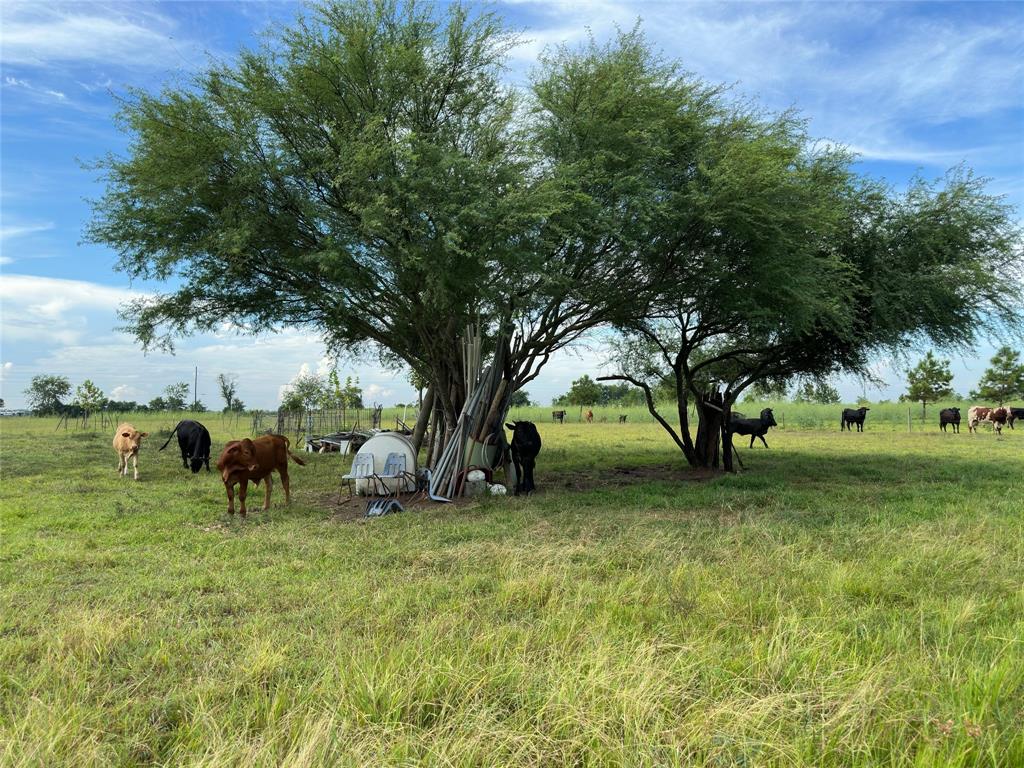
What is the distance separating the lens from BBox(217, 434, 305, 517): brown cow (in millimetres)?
9734

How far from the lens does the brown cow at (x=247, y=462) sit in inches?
383

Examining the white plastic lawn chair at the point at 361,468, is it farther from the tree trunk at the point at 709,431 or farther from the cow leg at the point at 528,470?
the tree trunk at the point at 709,431

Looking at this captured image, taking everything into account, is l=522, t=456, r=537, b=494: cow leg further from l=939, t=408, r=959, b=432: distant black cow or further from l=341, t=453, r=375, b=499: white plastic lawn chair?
l=939, t=408, r=959, b=432: distant black cow

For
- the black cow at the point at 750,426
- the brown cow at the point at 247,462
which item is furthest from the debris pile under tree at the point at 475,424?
the black cow at the point at 750,426

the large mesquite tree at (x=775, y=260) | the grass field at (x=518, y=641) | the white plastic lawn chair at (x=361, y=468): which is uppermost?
the large mesquite tree at (x=775, y=260)

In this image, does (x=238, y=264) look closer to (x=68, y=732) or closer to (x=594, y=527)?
(x=594, y=527)

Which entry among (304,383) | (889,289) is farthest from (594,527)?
(304,383)

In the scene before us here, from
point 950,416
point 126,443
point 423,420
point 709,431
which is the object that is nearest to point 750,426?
point 709,431

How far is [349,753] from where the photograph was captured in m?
2.83

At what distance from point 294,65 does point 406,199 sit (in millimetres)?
3459

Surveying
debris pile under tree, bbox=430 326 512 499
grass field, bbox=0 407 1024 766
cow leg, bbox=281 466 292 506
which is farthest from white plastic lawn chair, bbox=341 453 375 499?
grass field, bbox=0 407 1024 766

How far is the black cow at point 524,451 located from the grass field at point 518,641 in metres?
2.92

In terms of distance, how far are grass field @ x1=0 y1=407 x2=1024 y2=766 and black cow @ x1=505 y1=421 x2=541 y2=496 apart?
2.92 metres

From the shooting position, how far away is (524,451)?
12.1 meters
